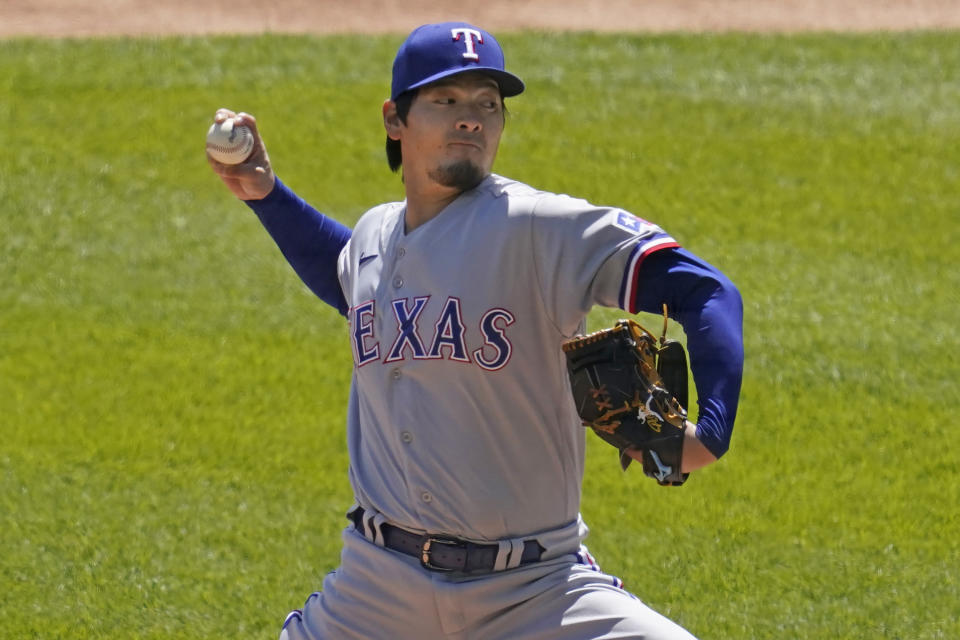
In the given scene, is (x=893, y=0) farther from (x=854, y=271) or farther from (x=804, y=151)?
(x=854, y=271)

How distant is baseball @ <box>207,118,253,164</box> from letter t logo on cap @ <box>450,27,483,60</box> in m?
0.67

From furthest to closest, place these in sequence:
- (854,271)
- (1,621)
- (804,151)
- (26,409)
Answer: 1. (804,151)
2. (854,271)
3. (26,409)
4. (1,621)

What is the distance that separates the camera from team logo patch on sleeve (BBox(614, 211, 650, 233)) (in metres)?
2.97

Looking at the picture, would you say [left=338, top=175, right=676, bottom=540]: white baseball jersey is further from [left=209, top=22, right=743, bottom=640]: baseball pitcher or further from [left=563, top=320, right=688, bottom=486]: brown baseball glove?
[left=563, top=320, right=688, bottom=486]: brown baseball glove

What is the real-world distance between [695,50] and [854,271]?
10.4 ft

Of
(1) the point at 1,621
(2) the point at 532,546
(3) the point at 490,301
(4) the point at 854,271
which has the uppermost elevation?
(3) the point at 490,301

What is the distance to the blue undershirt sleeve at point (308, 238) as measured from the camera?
372 cm

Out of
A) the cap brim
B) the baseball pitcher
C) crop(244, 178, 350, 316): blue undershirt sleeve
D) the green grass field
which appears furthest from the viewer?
the green grass field

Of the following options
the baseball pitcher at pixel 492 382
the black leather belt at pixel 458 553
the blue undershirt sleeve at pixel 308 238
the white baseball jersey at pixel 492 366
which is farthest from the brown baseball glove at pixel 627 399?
the blue undershirt sleeve at pixel 308 238

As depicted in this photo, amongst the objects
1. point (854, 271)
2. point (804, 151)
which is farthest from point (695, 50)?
point (854, 271)

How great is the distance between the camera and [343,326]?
7363mm

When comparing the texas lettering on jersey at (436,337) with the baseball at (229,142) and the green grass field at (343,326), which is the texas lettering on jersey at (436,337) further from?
the green grass field at (343,326)

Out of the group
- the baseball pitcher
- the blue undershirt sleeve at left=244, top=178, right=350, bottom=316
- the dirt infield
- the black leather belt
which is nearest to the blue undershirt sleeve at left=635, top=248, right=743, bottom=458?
the baseball pitcher

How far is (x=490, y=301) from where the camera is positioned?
10.1 feet
